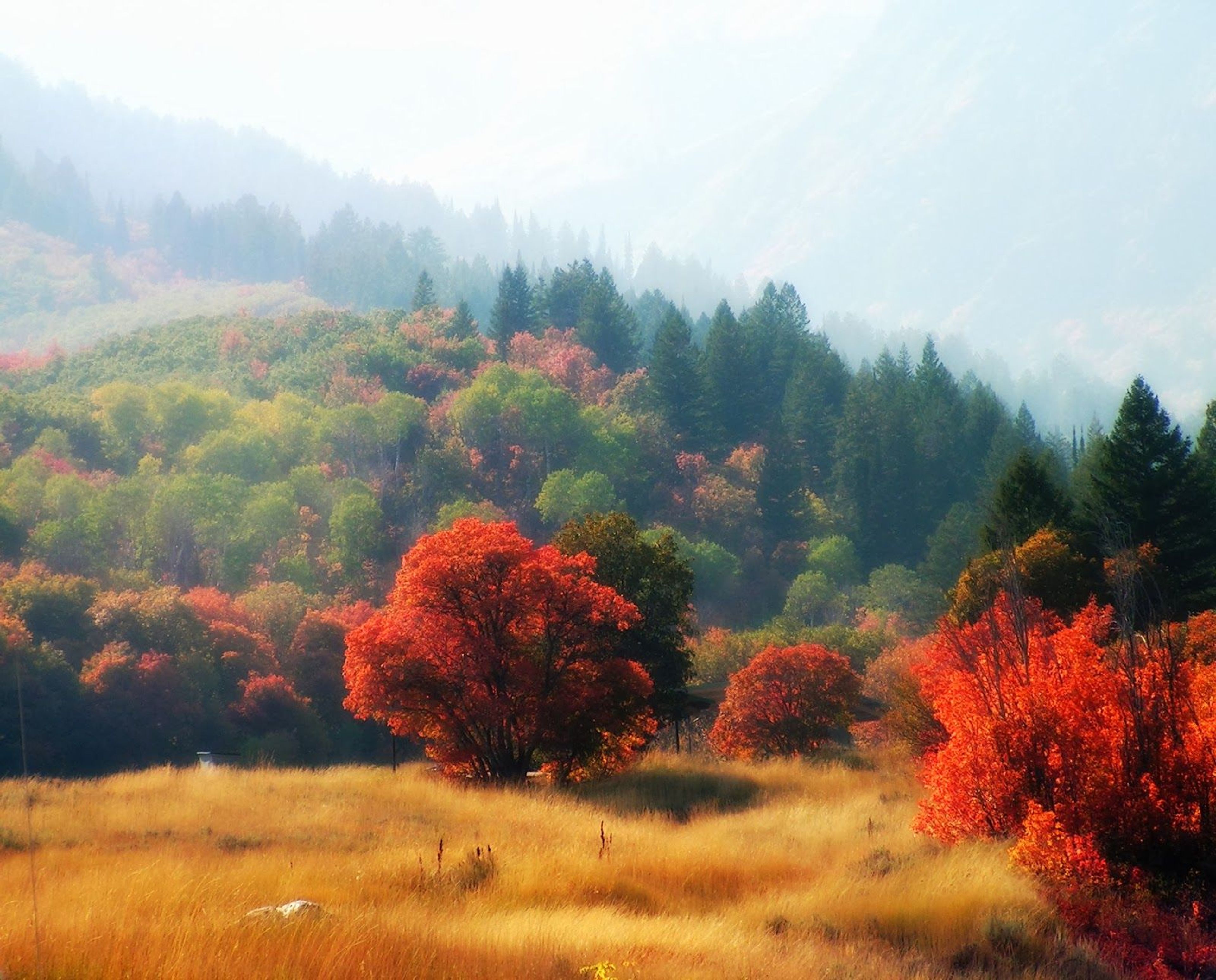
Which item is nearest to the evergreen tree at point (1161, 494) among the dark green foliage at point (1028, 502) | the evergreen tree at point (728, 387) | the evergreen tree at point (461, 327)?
the dark green foliage at point (1028, 502)

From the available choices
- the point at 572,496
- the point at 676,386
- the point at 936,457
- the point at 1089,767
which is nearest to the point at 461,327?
the point at 676,386

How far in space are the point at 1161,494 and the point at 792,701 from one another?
17.4 metres

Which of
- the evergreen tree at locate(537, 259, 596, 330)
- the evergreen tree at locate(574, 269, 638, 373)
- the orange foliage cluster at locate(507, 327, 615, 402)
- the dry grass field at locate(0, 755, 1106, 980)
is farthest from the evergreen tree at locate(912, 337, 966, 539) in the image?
the dry grass field at locate(0, 755, 1106, 980)

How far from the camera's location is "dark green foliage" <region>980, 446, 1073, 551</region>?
40.4 m

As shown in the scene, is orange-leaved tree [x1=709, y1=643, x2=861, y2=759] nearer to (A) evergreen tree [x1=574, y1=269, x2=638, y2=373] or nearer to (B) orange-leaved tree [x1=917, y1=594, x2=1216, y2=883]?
(B) orange-leaved tree [x1=917, y1=594, x2=1216, y2=883]

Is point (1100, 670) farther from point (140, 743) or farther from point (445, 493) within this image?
point (445, 493)

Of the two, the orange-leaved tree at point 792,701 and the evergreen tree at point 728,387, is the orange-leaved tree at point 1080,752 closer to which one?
the orange-leaved tree at point 792,701

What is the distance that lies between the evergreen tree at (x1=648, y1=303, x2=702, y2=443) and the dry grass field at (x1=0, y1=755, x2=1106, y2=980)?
2641 inches

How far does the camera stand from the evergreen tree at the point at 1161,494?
3903 cm

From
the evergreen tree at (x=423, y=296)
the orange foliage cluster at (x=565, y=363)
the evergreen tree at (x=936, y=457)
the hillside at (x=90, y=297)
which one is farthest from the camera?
the hillside at (x=90, y=297)

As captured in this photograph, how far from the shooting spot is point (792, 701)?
110ft

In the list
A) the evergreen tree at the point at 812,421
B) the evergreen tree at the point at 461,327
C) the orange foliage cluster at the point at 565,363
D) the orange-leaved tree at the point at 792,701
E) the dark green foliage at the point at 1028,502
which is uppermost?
the evergreen tree at the point at 461,327

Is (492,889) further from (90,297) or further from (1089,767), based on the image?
(90,297)

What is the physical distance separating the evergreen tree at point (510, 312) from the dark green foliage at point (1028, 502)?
209 ft
